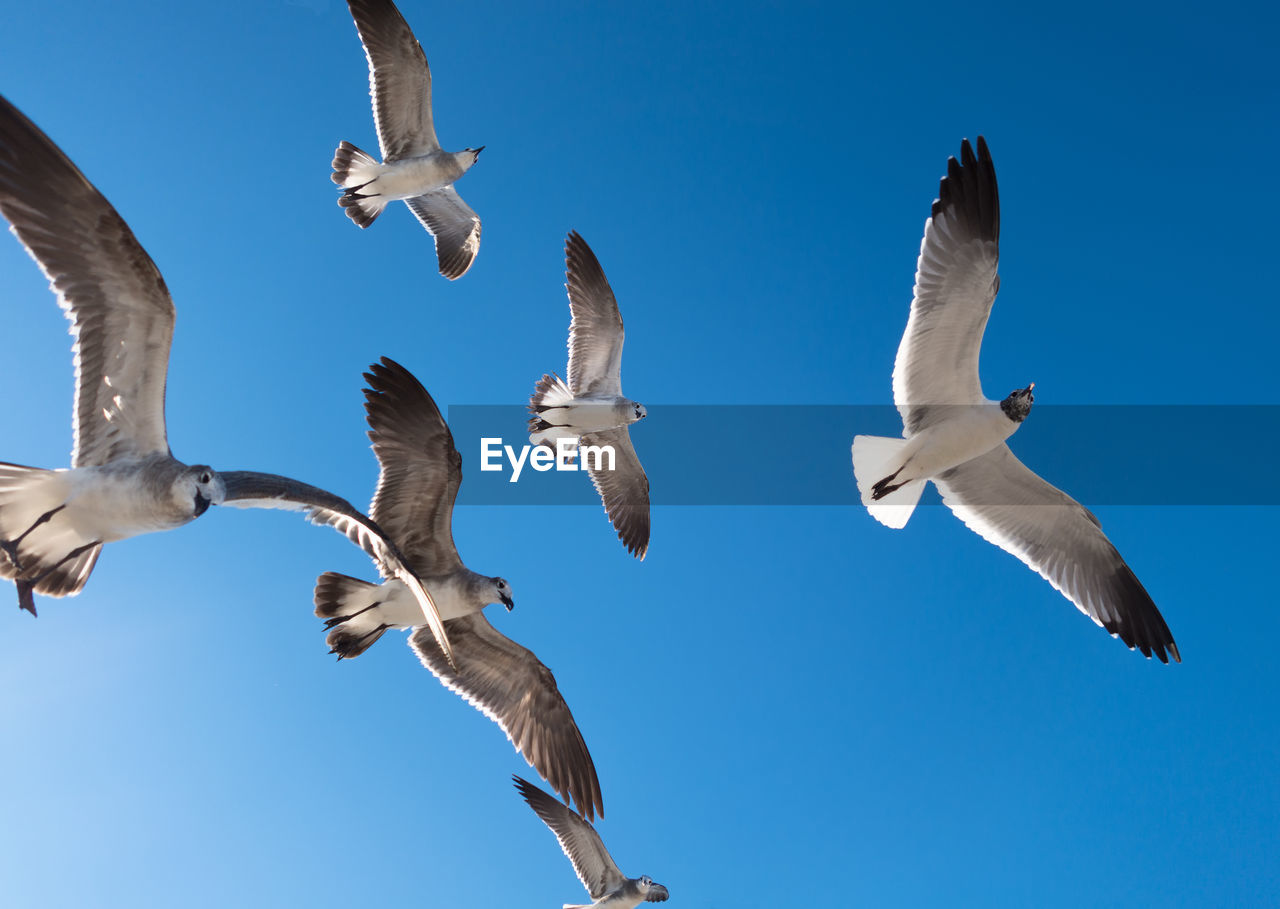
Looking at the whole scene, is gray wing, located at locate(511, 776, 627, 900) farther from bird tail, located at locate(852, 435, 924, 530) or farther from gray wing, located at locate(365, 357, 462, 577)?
bird tail, located at locate(852, 435, 924, 530)

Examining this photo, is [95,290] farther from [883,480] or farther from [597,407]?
[597,407]

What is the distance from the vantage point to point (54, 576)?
14.3 feet

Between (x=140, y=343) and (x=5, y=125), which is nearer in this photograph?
(x=5, y=125)

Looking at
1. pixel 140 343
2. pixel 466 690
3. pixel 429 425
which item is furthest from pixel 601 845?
pixel 140 343

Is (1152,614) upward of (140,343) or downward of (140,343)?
upward

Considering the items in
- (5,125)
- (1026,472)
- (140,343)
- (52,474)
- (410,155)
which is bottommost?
(52,474)

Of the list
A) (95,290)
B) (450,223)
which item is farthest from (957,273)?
(450,223)

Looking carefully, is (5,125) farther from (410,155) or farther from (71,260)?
(410,155)

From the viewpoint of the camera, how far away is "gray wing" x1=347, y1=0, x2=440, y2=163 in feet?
28.8

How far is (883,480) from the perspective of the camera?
21.8 ft

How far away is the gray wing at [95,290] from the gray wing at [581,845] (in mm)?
5111

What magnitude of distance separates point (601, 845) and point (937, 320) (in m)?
5.35

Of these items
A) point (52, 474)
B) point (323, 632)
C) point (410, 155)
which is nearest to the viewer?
point (52, 474)

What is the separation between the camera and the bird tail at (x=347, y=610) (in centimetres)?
562
